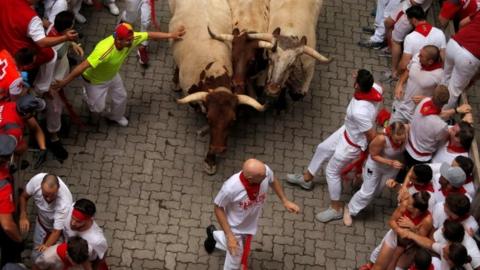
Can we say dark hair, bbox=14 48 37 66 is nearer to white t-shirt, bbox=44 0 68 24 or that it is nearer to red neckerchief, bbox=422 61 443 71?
white t-shirt, bbox=44 0 68 24

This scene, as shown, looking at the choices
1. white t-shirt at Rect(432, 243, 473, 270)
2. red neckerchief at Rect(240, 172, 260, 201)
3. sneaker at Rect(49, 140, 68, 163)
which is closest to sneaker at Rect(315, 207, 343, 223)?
red neckerchief at Rect(240, 172, 260, 201)

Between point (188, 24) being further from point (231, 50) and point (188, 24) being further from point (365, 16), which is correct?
point (365, 16)

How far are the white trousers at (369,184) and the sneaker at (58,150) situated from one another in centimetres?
435

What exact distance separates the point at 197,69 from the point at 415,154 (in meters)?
3.52

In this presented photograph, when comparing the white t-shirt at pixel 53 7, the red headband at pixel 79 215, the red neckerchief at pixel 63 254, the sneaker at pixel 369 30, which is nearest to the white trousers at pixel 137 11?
the white t-shirt at pixel 53 7

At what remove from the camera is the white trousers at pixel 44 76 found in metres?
10.7

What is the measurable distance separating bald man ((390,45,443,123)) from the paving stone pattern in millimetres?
1322

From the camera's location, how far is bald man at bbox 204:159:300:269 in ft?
29.1

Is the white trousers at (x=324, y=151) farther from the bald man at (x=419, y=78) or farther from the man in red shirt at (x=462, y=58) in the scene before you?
the man in red shirt at (x=462, y=58)

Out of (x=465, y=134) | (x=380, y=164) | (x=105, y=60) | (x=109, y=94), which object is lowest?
(x=380, y=164)

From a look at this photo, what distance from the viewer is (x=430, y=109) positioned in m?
10.2

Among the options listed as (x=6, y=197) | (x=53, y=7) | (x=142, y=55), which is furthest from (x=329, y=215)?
(x=53, y=7)

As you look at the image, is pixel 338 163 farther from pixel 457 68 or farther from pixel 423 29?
pixel 423 29

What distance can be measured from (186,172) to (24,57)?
3.05 metres
